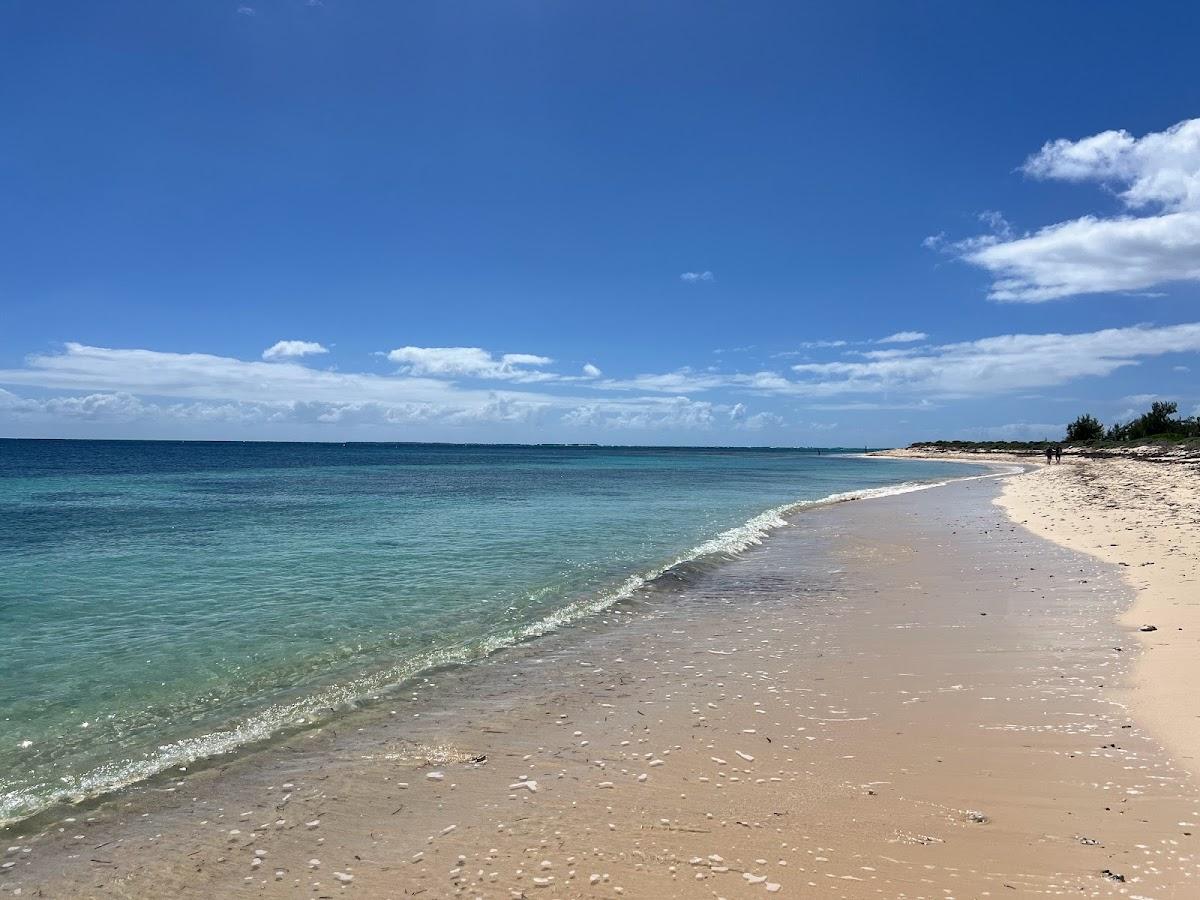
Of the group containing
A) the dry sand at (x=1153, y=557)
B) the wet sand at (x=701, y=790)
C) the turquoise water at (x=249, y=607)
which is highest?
the dry sand at (x=1153, y=557)

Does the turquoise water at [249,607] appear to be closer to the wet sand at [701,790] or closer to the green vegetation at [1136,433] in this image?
the wet sand at [701,790]

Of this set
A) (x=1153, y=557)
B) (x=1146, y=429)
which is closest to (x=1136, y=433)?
(x=1146, y=429)

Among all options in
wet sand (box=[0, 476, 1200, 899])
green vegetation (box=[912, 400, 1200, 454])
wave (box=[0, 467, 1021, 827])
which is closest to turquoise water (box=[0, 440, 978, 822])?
wave (box=[0, 467, 1021, 827])

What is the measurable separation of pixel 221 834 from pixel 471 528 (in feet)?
68.8

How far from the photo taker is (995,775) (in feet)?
20.8

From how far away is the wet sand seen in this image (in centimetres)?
498

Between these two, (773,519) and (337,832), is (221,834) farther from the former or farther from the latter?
(773,519)

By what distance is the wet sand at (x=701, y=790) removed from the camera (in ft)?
16.4

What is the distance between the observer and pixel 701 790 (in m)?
6.21

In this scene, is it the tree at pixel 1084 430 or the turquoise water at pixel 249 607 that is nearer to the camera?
the turquoise water at pixel 249 607

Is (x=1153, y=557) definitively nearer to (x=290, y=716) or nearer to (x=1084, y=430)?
(x=290, y=716)

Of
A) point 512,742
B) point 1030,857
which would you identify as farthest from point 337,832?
point 1030,857

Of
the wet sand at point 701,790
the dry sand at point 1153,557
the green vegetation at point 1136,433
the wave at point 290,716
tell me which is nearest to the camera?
the wet sand at point 701,790

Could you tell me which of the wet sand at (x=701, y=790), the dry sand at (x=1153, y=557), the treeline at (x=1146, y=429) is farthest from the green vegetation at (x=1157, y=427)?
the wet sand at (x=701, y=790)
